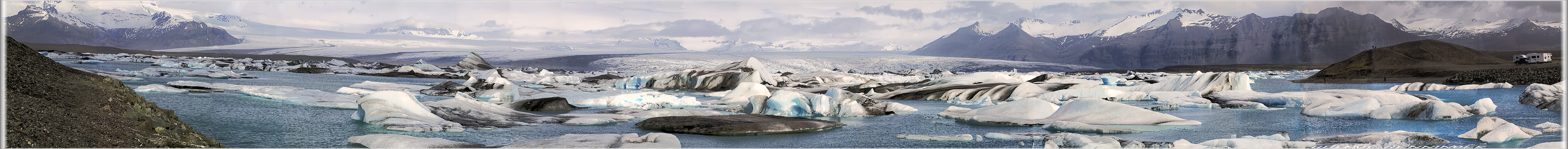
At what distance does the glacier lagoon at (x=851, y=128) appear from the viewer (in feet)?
21.1

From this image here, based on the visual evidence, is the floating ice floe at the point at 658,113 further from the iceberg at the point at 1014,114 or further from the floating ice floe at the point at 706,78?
the floating ice floe at the point at 706,78

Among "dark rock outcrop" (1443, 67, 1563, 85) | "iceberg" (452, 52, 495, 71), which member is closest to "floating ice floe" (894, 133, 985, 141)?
"dark rock outcrop" (1443, 67, 1563, 85)

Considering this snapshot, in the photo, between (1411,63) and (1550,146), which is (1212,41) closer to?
(1411,63)

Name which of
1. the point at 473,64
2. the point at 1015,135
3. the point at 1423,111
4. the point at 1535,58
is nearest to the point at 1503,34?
the point at 1535,58

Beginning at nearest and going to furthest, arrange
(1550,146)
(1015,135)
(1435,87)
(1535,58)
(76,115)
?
(1550,146), (76,115), (1015,135), (1435,87), (1535,58)

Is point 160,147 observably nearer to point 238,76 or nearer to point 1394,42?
point 238,76

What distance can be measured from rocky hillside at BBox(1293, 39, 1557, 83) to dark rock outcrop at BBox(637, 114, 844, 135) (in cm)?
2158

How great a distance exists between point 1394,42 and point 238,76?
39509 mm

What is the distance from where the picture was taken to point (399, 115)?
26.1ft

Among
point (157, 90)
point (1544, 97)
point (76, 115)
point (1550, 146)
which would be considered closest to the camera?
point (1550, 146)

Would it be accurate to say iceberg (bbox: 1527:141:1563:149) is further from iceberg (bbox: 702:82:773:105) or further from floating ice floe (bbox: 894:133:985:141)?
iceberg (bbox: 702:82:773:105)

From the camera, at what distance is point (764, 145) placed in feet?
21.0

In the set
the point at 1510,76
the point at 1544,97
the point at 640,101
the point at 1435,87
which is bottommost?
the point at 640,101

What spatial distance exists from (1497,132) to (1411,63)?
2306 cm
